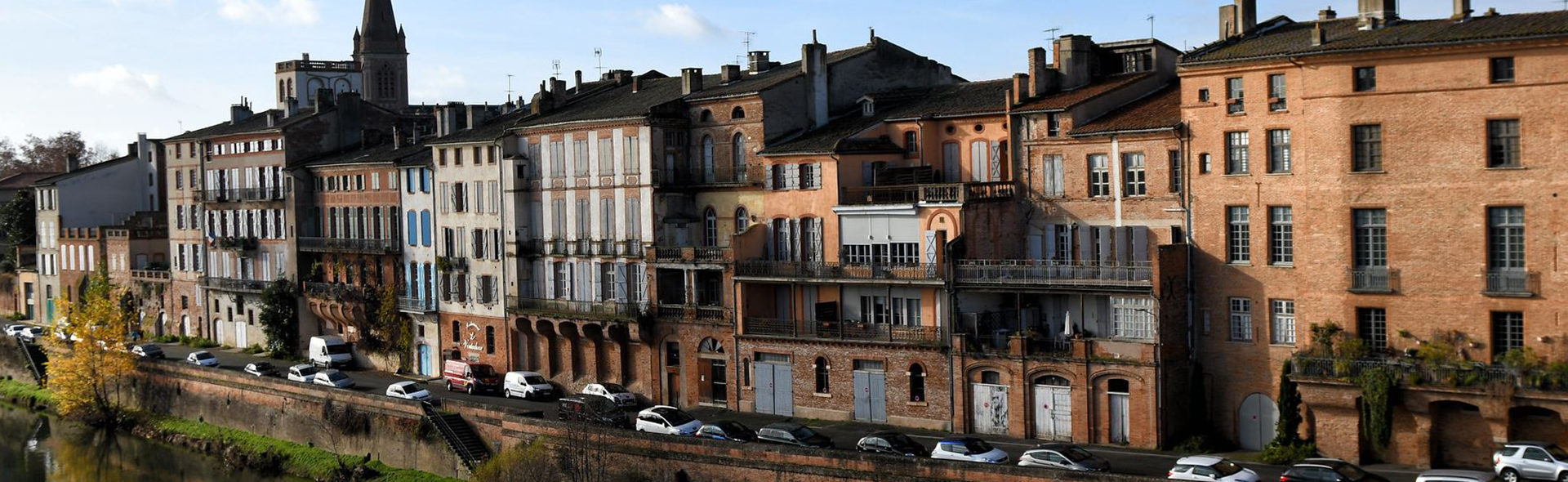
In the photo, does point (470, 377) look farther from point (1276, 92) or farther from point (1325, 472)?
point (1325, 472)

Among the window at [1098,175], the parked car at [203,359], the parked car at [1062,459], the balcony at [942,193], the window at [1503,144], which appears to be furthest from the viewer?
the parked car at [203,359]

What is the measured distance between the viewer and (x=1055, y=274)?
4950 centimetres

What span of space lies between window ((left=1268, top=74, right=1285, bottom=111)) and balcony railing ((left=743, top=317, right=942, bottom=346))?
489 inches

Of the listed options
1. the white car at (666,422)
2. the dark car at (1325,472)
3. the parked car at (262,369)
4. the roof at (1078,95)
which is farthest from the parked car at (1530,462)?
the parked car at (262,369)

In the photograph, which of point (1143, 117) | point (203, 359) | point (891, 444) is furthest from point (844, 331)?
point (203, 359)

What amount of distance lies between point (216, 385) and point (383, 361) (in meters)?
7.23

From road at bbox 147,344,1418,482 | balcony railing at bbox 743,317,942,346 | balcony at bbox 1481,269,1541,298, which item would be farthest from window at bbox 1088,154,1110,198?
balcony at bbox 1481,269,1541,298

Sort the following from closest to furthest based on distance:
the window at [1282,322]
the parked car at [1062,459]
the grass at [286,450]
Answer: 1. the parked car at [1062,459]
2. the window at [1282,322]
3. the grass at [286,450]

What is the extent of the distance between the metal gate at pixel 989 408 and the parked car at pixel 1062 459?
6.64 meters

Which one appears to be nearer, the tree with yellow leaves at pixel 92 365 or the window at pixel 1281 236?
the window at pixel 1281 236

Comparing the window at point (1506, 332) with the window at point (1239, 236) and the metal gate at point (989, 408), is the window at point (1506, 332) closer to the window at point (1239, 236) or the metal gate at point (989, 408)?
the window at point (1239, 236)

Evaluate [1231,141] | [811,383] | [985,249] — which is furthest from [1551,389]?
[811,383]

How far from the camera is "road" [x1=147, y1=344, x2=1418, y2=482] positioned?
43250 mm

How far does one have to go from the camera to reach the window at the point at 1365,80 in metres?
43.7
